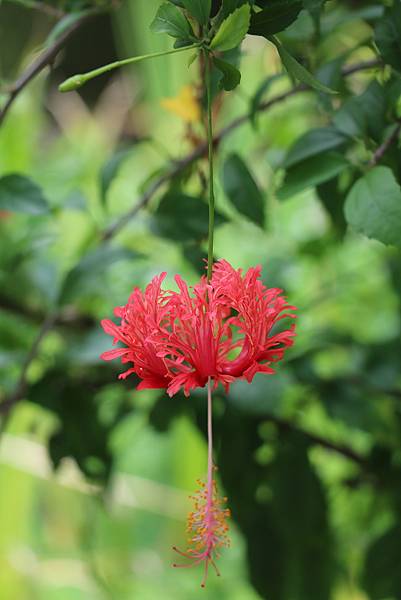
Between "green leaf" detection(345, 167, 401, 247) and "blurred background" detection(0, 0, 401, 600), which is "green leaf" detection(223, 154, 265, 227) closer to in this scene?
"blurred background" detection(0, 0, 401, 600)

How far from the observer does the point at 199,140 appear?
605mm

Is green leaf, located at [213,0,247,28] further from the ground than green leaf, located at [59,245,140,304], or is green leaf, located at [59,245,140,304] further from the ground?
green leaf, located at [213,0,247,28]

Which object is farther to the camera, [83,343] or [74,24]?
[83,343]

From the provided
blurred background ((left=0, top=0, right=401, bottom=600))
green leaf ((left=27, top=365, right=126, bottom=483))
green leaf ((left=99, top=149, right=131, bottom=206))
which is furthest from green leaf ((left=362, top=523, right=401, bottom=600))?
green leaf ((left=99, top=149, right=131, bottom=206))

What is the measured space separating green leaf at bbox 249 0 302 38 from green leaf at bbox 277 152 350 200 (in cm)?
10

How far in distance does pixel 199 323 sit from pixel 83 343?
1.06 ft

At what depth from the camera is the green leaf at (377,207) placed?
0.36 metres

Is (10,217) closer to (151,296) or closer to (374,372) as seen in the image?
(374,372)

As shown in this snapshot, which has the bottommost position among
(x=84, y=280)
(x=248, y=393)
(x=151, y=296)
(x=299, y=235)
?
(x=299, y=235)

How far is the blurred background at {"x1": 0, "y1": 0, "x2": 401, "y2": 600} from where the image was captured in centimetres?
51

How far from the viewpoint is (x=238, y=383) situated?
60cm

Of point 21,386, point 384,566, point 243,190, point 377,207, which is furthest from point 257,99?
point 384,566

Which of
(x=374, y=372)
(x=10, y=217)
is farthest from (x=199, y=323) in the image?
(x=10, y=217)

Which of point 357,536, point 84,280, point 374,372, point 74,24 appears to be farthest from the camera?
point 357,536
